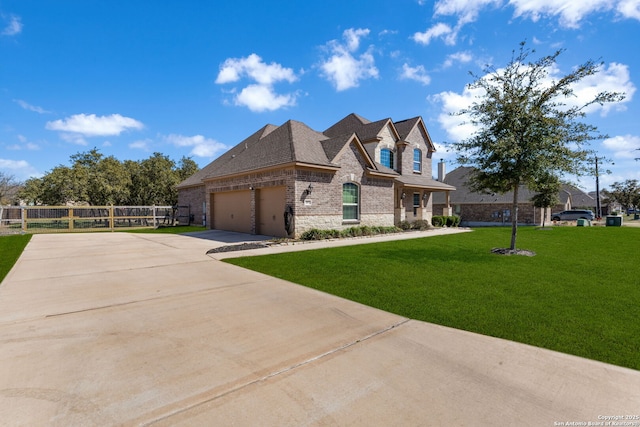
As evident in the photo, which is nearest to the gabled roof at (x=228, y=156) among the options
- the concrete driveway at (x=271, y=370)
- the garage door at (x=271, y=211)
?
the garage door at (x=271, y=211)

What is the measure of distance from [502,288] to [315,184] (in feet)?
33.9

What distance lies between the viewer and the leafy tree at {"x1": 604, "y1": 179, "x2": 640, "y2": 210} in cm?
5800

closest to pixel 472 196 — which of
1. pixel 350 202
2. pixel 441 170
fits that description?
pixel 441 170

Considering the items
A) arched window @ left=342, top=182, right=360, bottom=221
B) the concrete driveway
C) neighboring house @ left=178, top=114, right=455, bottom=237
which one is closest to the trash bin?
neighboring house @ left=178, top=114, right=455, bottom=237

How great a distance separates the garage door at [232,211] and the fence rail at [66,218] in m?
6.32

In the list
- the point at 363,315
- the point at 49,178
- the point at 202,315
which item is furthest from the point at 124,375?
the point at 49,178

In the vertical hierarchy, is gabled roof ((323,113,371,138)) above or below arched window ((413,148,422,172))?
above

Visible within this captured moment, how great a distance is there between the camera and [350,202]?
1752cm

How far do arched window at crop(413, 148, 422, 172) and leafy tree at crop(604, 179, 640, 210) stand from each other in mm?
59222

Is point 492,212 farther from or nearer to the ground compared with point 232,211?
nearer to the ground

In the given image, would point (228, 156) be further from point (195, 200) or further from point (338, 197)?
point (338, 197)

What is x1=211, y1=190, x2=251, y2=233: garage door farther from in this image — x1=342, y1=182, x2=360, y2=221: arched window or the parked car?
the parked car

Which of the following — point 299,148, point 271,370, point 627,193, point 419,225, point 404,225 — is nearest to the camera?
point 271,370

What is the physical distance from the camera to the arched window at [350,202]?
56.5 feet
